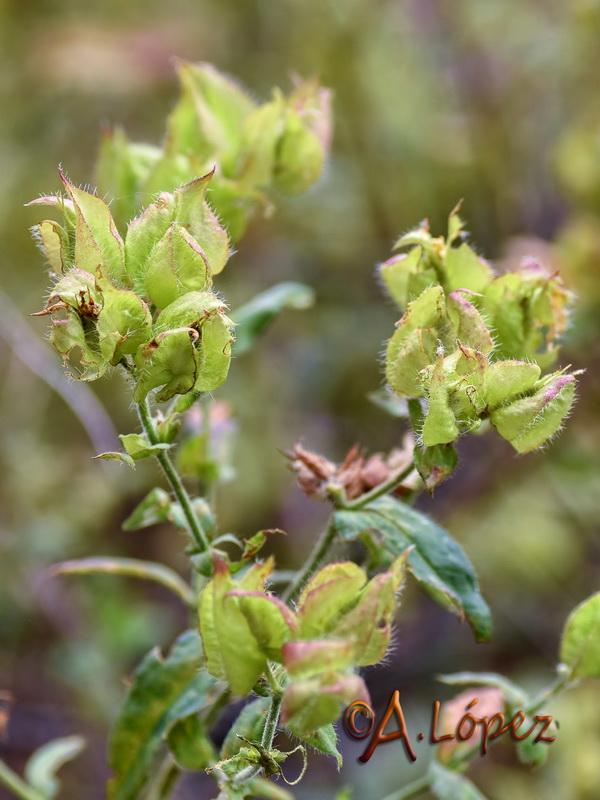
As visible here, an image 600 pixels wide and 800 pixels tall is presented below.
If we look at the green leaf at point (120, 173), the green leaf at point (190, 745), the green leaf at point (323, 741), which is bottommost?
the green leaf at point (190, 745)

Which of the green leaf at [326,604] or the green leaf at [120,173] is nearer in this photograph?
the green leaf at [326,604]

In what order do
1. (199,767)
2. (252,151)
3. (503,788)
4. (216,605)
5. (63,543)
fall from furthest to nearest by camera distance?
(63,543)
(503,788)
(252,151)
(199,767)
(216,605)

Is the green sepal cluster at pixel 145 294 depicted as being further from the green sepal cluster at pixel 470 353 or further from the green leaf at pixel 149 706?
the green leaf at pixel 149 706

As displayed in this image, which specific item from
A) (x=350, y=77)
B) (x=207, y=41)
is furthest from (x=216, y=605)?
(x=207, y=41)

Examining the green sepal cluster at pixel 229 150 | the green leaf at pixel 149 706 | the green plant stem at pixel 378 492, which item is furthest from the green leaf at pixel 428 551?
the green sepal cluster at pixel 229 150

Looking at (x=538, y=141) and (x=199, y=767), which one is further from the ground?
(x=538, y=141)

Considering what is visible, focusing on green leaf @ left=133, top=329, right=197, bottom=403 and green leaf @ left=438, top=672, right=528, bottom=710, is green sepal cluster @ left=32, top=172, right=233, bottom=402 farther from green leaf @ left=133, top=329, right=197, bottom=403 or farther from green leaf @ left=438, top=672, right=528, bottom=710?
green leaf @ left=438, top=672, right=528, bottom=710

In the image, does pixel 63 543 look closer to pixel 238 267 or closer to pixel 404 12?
pixel 238 267
